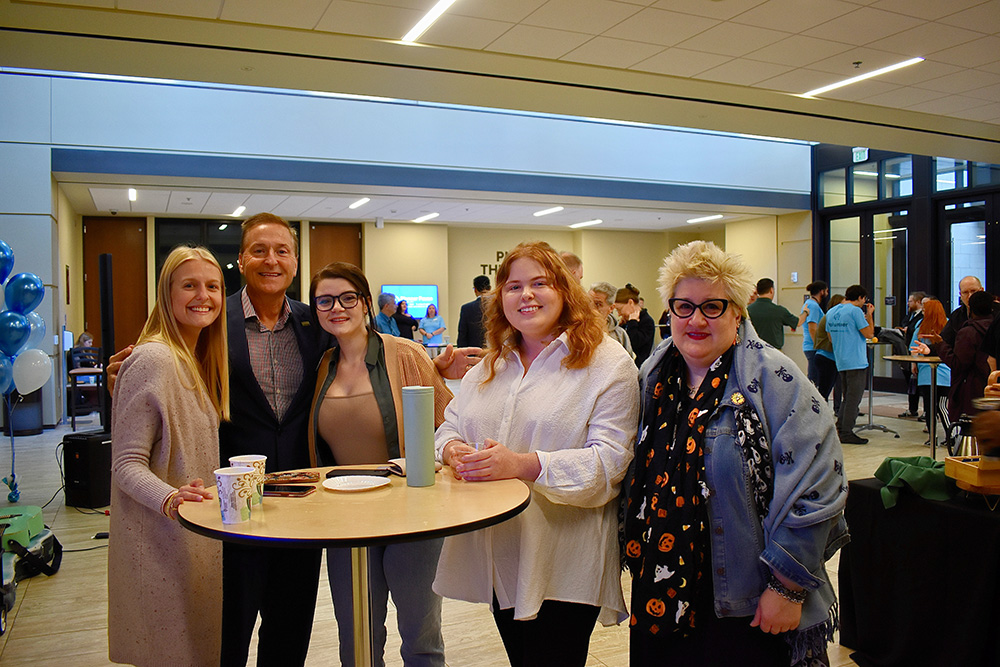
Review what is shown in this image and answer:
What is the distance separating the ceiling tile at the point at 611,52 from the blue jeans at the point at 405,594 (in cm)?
460

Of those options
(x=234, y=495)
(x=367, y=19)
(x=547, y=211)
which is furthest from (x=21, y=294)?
(x=547, y=211)

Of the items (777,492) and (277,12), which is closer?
(777,492)

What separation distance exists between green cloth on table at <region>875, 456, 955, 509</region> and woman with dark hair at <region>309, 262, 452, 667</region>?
1.75 m

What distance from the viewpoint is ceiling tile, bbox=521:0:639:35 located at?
16.1 ft

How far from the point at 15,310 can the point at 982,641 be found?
587 centimetres

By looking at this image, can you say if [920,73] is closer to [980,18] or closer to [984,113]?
[980,18]

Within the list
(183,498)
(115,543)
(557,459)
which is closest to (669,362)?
(557,459)

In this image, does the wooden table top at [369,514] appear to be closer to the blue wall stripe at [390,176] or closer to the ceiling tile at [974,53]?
the ceiling tile at [974,53]

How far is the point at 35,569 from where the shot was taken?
3959 mm

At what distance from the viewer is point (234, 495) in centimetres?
153

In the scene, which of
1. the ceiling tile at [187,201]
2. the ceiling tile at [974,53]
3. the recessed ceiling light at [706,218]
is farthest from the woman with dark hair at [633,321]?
the recessed ceiling light at [706,218]

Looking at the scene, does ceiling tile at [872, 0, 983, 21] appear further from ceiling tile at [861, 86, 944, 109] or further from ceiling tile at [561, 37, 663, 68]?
ceiling tile at [861, 86, 944, 109]

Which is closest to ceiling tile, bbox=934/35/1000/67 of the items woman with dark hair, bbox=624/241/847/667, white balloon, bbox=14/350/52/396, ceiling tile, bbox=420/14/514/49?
ceiling tile, bbox=420/14/514/49

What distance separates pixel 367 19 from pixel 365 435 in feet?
12.6
